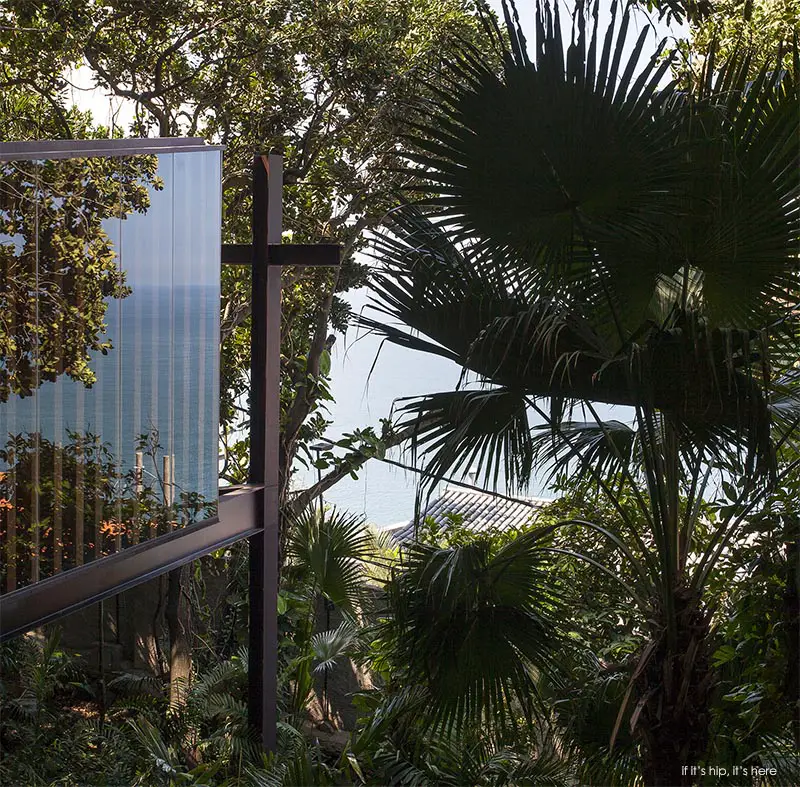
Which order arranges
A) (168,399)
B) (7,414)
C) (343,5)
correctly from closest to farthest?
(7,414), (168,399), (343,5)

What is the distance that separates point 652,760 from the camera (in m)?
2.56

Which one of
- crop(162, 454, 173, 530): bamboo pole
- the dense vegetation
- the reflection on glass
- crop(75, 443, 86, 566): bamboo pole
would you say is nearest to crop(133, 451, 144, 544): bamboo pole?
the reflection on glass

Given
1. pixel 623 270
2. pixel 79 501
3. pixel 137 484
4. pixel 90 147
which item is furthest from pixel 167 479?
pixel 623 270

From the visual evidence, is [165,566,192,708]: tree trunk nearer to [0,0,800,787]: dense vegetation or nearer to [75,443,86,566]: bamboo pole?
[0,0,800,787]: dense vegetation

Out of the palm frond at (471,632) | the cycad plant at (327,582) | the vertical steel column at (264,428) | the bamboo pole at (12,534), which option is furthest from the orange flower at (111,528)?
the cycad plant at (327,582)

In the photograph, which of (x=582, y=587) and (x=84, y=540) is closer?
(x=84, y=540)

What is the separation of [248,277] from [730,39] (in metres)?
3.10

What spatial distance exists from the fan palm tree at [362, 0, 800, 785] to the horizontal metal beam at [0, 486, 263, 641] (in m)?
1.00

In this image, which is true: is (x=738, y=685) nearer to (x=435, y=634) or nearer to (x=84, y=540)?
(x=435, y=634)

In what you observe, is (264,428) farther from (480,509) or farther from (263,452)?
(480,509)

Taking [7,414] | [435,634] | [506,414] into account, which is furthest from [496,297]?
[7,414]

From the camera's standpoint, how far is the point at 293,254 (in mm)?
3402

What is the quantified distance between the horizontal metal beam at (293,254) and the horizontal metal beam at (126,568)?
96 centimetres

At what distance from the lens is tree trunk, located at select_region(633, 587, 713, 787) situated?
8.19 ft
